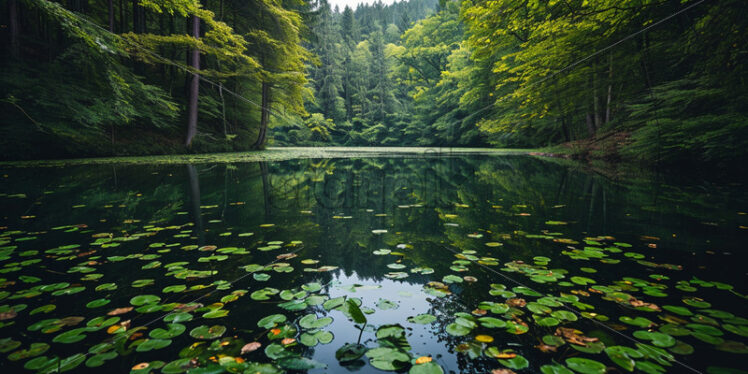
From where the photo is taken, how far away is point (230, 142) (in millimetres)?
15375

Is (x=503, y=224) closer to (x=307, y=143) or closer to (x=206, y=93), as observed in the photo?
(x=206, y=93)

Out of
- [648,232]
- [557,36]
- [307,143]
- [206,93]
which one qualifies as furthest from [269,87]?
[307,143]

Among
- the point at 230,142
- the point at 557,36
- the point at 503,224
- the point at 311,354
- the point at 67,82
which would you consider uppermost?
the point at 557,36

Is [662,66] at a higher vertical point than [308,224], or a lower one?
higher

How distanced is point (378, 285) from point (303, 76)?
1455cm

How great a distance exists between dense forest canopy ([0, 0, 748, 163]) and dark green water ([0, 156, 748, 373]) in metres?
2.12

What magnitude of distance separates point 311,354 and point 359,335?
24cm

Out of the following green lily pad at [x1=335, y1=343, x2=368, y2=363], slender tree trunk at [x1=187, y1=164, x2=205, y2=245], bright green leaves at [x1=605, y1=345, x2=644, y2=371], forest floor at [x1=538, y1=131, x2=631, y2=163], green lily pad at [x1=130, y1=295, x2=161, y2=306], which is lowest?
green lily pad at [x1=335, y1=343, x2=368, y2=363]

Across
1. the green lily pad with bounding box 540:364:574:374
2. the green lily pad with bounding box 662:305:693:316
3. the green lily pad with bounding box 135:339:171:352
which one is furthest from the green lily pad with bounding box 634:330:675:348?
the green lily pad with bounding box 135:339:171:352

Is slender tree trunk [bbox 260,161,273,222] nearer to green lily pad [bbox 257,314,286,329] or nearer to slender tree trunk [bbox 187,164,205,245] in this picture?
slender tree trunk [bbox 187,164,205,245]

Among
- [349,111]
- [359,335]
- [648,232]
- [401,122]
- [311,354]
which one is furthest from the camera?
[349,111]

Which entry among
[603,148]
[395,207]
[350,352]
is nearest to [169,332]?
[350,352]

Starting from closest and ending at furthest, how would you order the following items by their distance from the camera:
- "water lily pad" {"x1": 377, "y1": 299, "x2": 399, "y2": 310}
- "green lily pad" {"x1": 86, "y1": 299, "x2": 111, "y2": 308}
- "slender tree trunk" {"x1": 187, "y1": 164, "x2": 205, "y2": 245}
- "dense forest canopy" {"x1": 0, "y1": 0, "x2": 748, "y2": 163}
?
"green lily pad" {"x1": 86, "y1": 299, "x2": 111, "y2": 308} → "water lily pad" {"x1": 377, "y1": 299, "x2": 399, "y2": 310} → "slender tree trunk" {"x1": 187, "y1": 164, "x2": 205, "y2": 245} → "dense forest canopy" {"x1": 0, "y1": 0, "x2": 748, "y2": 163}

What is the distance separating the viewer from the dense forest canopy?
4809 millimetres
